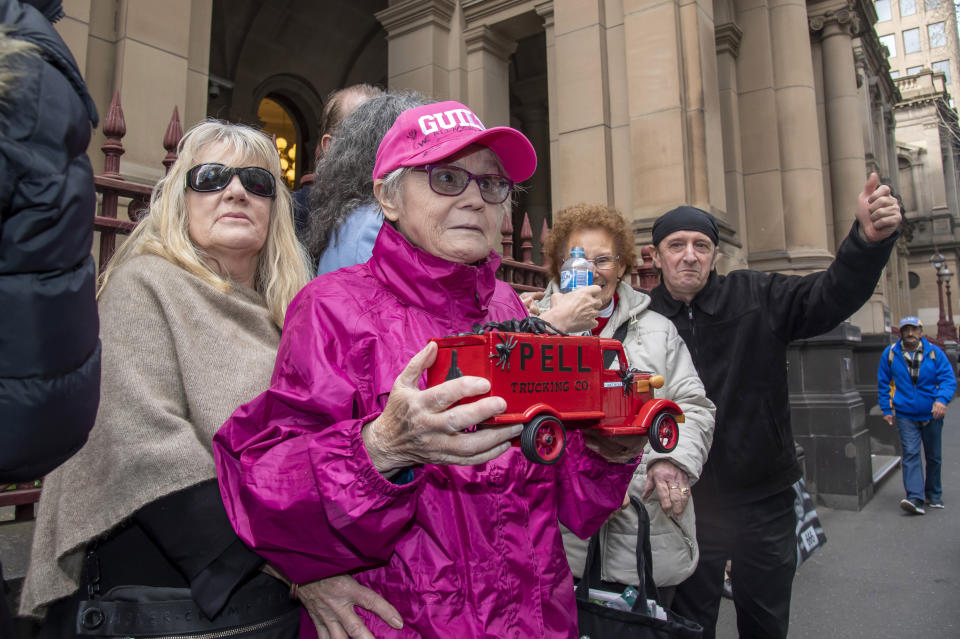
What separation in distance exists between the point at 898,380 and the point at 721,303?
7.16 metres

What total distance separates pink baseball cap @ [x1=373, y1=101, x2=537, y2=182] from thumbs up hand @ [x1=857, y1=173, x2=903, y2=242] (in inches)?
70.4

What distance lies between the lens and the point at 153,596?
1.61 metres

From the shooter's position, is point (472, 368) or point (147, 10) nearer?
point (472, 368)

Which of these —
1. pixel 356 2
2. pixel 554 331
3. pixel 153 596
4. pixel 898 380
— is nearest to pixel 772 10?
pixel 898 380

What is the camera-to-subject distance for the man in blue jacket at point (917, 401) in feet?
26.3

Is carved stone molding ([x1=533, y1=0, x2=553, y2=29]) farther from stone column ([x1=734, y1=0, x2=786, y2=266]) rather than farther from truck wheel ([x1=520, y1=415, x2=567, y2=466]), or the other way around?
truck wheel ([x1=520, y1=415, x2=567, y2=466])

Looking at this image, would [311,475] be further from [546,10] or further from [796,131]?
[796,131]

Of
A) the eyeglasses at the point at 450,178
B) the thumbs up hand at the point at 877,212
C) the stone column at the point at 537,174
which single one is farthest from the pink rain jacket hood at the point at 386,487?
the stone column at the point at 537,174

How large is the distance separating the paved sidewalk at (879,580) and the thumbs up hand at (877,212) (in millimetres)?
3225

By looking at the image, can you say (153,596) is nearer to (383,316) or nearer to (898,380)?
(383,316)

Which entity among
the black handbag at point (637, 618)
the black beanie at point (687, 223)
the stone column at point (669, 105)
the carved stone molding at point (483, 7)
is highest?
the carved stone molding at point (483, 7)

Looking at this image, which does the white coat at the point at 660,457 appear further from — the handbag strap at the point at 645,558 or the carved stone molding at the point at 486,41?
the carved stone molding at the point at 486,41

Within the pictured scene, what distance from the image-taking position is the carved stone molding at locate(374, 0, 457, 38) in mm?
10039

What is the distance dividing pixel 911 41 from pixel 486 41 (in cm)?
6976
